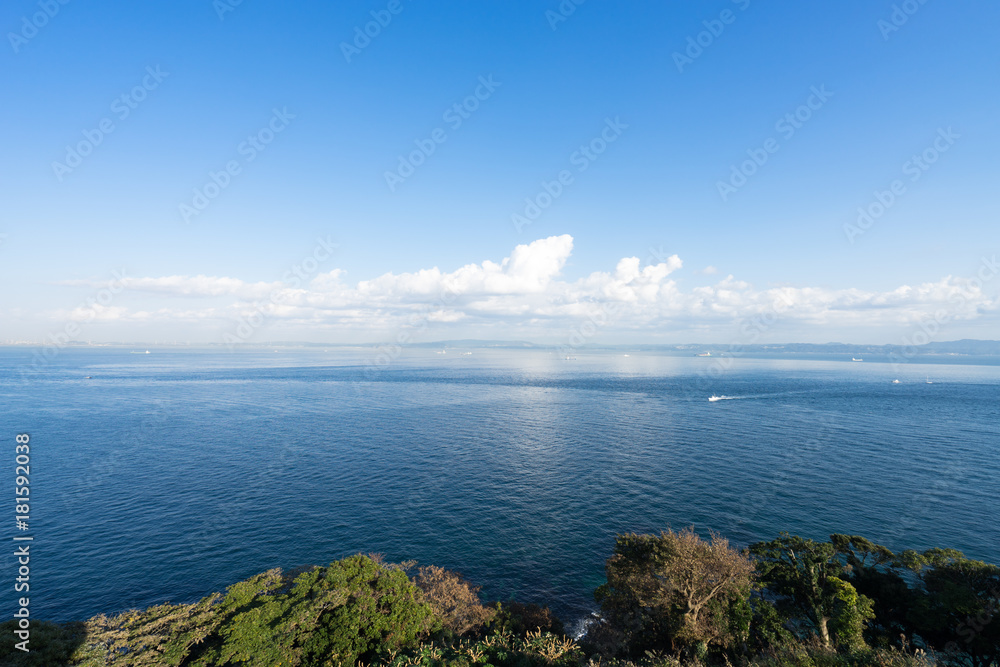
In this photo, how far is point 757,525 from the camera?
47.4 meters

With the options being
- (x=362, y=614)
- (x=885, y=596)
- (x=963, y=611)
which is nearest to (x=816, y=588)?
(x=885, y=596)

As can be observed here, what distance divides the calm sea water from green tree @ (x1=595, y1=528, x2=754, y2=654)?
5690 mm

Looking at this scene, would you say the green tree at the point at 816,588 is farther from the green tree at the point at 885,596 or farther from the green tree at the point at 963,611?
the green tree at the point at 963,611

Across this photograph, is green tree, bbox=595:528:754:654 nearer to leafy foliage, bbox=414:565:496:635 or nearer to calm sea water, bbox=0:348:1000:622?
calm sea water, bbox=0:348:1000:622

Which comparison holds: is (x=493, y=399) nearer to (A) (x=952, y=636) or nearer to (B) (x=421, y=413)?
(B) (x=421, y=413)

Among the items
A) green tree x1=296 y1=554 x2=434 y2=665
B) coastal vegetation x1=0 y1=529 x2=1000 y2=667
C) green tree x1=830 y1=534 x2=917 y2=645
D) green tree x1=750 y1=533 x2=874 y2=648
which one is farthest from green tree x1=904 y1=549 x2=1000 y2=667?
green tree x1=296 y1=554 x2=434 y2=665

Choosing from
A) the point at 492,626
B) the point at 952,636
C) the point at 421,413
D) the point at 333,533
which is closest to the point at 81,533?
the point at 333,533

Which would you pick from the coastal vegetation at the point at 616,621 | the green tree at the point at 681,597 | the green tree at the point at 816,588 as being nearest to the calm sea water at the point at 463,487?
the green tree at the point at 681,597

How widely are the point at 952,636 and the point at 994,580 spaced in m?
5.42

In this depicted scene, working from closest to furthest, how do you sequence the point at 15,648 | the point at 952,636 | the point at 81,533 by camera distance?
the point at 15,648 → the point at 952,636 → the point at 81,533

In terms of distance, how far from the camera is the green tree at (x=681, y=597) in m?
28.5

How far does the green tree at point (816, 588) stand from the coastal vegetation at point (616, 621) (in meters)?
0.12

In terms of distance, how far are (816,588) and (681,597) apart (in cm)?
1200

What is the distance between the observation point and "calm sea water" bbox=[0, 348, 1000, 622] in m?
41.2
